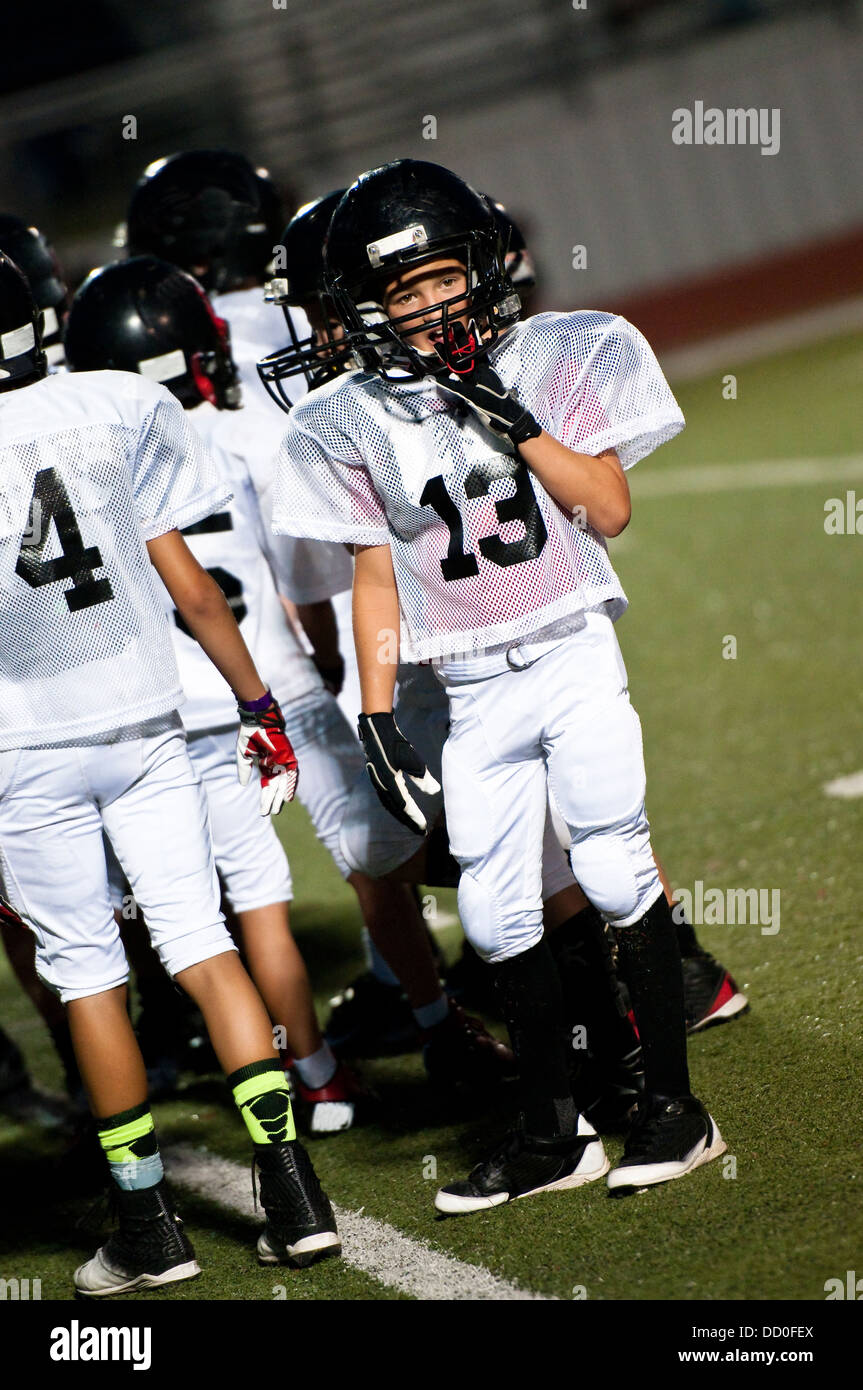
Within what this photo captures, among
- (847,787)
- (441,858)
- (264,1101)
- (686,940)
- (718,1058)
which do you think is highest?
(441,858)

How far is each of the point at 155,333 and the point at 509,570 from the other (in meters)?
1.12

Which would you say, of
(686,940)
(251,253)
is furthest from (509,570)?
(251,253)

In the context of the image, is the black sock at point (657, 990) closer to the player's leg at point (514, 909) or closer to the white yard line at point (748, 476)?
the player's leg at point (514, 909)

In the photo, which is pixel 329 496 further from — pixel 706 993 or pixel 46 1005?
pixel 46 1005

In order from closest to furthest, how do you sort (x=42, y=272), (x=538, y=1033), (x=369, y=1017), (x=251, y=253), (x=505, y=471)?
(x=505, y=471) < (x=538, y=1033) < (x=369, y=1017) < (x=42, y=272) < (x=251, y=253)

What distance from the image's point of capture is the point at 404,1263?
2.49m

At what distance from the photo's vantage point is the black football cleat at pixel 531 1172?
2.58 m

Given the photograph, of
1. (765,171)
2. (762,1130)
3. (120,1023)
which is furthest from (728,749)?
(765,171)

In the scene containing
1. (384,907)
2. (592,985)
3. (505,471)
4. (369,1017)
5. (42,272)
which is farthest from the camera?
(42,272)

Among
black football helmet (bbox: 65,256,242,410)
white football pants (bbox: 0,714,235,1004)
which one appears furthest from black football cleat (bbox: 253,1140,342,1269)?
black football helmet (bbox: 65,256,242,410)

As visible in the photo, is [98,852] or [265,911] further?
[265,911]

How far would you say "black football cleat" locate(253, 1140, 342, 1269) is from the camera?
253cm

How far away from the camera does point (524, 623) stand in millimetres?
2438

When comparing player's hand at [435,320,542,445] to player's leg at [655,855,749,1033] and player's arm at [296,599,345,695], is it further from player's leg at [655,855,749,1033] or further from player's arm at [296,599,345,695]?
player's leg at [655,855,749,1033]
